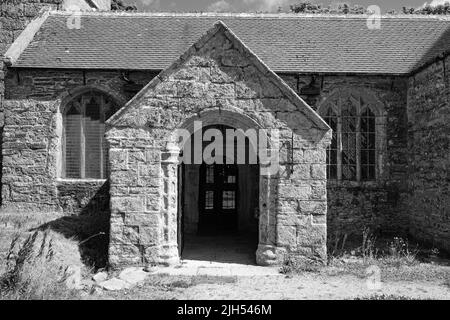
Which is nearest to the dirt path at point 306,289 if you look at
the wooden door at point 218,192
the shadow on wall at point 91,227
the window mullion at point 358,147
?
the shadow on wall at point 91,227

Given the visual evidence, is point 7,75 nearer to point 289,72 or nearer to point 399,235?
point 289,72

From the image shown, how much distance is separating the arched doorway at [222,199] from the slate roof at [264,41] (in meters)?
3.13

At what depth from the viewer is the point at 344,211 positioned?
12.0 meters

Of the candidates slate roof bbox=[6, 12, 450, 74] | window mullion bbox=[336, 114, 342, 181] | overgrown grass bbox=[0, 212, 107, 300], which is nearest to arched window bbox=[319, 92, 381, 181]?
window mullion bbox=[336, 114, 342, 181]

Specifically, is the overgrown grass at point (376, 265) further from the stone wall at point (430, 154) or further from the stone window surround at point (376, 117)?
the stone window surround at point (376, 117)

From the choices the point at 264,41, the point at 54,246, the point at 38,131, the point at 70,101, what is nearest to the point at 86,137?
the point at 70,101

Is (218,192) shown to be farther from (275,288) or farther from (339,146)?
(275,288)

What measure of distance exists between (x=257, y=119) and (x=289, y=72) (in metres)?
4.47

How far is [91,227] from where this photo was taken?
10.0 metres

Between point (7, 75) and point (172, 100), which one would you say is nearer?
point (172, 100)

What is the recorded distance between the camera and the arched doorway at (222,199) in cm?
1142

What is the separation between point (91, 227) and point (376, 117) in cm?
894

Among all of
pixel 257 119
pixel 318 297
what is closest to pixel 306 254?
pixel 318 297

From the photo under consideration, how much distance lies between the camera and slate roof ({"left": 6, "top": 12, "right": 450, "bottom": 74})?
12.1 metres
